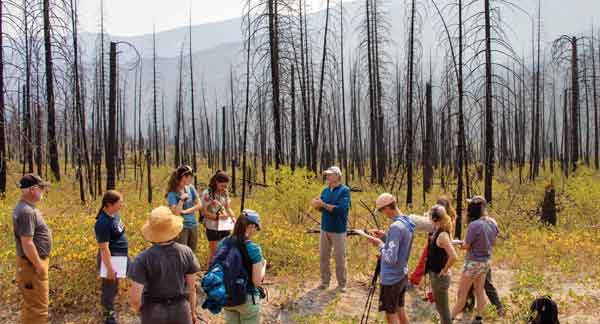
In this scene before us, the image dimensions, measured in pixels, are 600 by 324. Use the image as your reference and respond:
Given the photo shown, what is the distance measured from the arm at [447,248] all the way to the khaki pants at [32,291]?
4.01m

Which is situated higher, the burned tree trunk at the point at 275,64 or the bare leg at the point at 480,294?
the burned tree trunk at the point at 275,64

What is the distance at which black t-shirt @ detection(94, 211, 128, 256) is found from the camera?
184 inches

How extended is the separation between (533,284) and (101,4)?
60.9 feet

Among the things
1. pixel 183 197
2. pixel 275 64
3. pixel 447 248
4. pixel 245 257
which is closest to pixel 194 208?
pixel 183 197

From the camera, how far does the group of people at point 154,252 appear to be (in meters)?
3.47

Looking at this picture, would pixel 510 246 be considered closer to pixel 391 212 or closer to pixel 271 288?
pixel 271 288

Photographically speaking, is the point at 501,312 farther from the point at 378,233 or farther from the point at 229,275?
the point at 229,275

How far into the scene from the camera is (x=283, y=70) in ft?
43.8

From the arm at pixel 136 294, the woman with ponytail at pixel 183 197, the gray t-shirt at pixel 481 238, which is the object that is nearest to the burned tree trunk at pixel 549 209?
the gray t-shirt at pixel 481 238

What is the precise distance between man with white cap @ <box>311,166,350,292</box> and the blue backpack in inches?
109

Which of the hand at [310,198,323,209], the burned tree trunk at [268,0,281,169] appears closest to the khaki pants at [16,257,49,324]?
the hand at [310,198,323,209]

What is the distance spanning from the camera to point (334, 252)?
695 cm

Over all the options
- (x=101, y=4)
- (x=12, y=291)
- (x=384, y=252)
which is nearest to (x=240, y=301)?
(x=384, y=252)

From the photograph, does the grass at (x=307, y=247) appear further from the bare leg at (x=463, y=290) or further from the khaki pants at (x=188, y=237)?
the khaki pants at (x=188, y=237)
